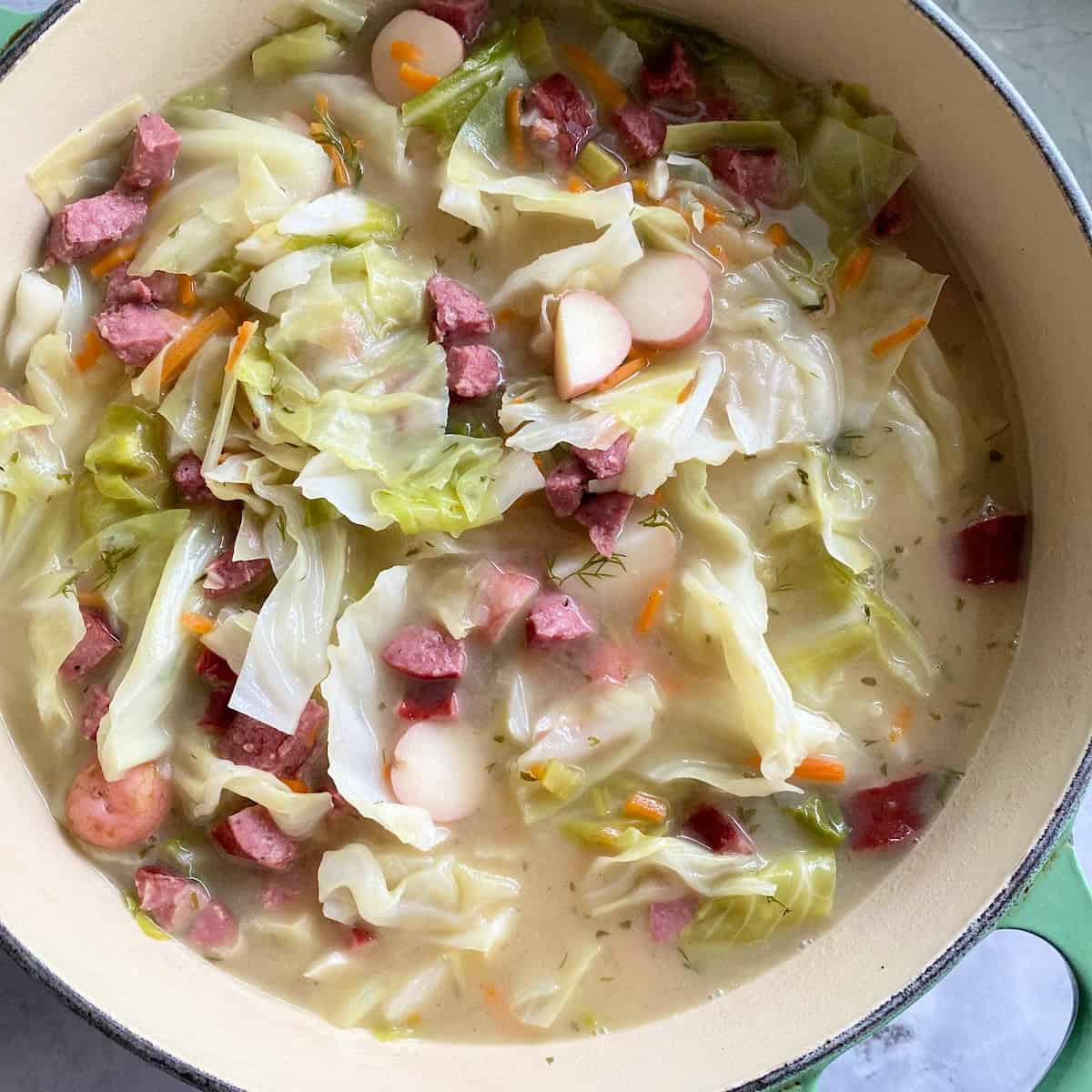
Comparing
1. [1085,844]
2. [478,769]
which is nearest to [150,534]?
[478,769]

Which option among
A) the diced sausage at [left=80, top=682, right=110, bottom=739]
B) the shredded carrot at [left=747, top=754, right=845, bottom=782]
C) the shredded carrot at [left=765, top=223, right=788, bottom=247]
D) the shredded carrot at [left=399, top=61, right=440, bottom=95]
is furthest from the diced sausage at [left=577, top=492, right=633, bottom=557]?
the diced sausage at [left=80, top=682, right=110, bottom=739]

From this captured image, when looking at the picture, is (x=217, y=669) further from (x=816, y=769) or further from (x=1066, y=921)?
(x=1066, y=921)

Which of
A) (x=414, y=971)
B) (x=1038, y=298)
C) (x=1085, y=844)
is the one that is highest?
(x=1038, y=298)

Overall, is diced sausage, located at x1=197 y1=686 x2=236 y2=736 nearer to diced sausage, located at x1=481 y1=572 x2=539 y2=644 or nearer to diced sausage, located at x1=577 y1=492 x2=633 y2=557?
diced sausage, located at x1=481 y1=572 x2=539 y2=644

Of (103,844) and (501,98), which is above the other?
(501,98)

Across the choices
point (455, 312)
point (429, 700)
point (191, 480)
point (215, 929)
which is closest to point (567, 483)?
point (455, 312)

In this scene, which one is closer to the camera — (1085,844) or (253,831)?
Result: (253,831)

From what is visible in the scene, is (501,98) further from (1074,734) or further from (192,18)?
(1074,734)
